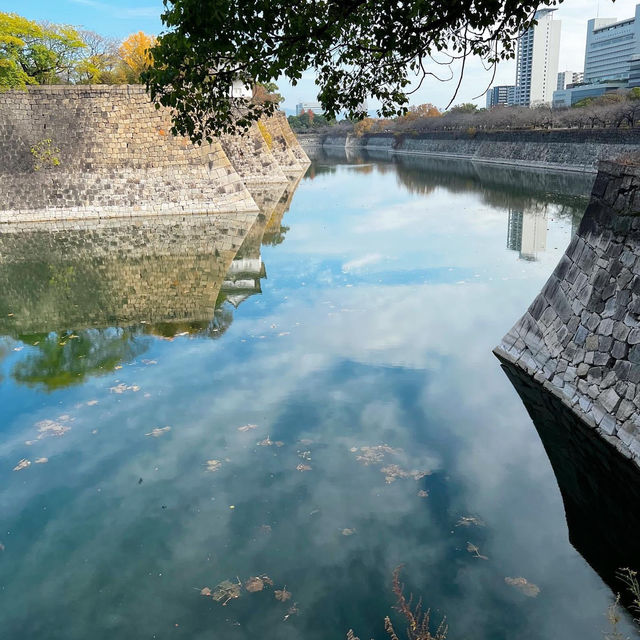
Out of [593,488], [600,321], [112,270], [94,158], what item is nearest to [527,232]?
[112,270]

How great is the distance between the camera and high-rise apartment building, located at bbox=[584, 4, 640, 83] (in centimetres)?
11390

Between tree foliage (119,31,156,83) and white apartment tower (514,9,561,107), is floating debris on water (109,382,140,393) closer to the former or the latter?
tree foliage (119,31,156,83)

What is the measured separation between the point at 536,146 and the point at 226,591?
46489 mm

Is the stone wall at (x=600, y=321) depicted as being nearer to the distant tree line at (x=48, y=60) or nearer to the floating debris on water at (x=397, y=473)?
the floating debris on water at (x=397, y=473)

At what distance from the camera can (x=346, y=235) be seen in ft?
68.1

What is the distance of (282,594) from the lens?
4.78 m

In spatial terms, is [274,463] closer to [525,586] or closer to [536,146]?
[525,586]

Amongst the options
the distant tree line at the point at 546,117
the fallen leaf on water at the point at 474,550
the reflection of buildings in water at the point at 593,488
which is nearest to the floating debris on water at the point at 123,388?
the fallen leaf on water at the point at 474,550

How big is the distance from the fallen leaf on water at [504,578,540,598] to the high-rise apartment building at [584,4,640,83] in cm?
12685

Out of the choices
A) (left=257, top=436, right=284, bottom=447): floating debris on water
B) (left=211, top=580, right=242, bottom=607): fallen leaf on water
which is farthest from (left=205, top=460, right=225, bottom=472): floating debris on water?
(left=211, top=580, right=242, bottom=607): fallen leaf on water

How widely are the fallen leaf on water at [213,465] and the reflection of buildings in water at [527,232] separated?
39.7ft

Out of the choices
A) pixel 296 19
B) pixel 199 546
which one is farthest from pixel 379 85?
pixel 199 546

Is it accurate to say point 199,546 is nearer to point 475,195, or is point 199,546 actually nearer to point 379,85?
point 379,85

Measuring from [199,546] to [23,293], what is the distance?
10963mm
